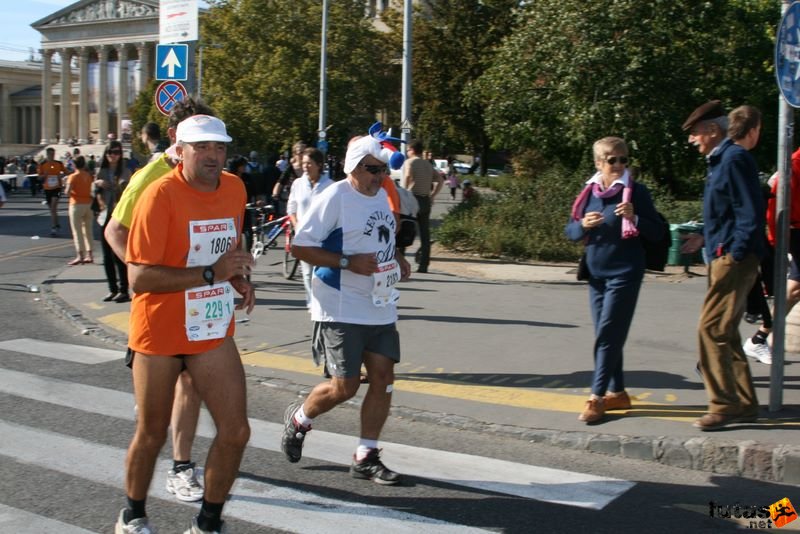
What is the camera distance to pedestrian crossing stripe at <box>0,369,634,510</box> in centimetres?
521

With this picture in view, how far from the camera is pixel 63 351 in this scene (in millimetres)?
9250

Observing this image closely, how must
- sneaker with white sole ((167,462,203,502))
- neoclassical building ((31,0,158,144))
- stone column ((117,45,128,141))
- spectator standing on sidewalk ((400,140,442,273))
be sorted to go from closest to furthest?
sneaker with white sole ((167,462,203,502)), spectator standing on sidewalk ((400,140,442,273)), neoclassical building ((31,0,158,144)), stone column ((117,45,128,141))

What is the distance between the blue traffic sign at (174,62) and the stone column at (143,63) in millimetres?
86409

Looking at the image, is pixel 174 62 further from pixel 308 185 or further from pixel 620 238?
pixel 620 238

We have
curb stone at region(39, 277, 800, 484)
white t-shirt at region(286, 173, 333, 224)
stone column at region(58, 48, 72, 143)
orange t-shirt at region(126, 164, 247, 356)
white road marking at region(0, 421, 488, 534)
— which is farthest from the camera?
stone column at region(58, 48, 72, 143)

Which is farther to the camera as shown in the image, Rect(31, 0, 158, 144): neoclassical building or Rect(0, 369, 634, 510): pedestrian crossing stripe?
Rect(31, 0, 158, 144): neoclassical building

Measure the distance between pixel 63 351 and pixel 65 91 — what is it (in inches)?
4209

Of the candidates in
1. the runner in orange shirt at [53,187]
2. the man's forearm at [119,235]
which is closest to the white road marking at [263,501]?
the man's forearm at [119,235]

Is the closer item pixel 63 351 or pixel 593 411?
pixel 593 411

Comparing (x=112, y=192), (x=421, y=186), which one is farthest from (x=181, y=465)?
(x=421, y=186)

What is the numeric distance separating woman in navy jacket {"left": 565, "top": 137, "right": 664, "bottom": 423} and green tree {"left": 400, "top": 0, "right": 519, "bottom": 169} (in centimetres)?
4338

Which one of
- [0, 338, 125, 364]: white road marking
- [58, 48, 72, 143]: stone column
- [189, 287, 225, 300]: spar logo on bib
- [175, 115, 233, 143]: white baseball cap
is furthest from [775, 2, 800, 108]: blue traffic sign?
[58, 48, 72, 143]: stone column

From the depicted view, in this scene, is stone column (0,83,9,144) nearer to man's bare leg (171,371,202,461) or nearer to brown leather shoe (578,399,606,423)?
brown leather shoe (578,399,606,423)

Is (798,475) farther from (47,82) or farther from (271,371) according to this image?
(47,82)
